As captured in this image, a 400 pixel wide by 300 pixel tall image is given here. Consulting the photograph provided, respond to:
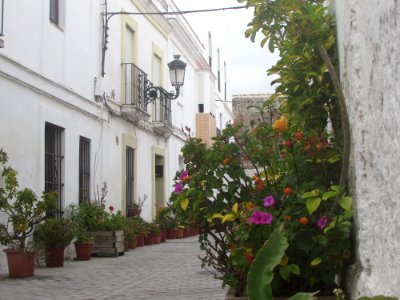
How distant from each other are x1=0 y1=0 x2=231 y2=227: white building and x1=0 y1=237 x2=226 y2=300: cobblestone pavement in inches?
58.8

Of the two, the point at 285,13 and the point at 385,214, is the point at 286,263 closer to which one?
the point at 385,214

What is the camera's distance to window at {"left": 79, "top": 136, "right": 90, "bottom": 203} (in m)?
11.8

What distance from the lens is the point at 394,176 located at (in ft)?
7.86

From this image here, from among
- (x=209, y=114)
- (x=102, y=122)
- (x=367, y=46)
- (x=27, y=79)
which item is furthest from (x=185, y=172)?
(x=209, y=114)

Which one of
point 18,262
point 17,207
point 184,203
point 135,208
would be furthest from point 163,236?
point 184,203

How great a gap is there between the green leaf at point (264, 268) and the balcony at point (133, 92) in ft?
38.5

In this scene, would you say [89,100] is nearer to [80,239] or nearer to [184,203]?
[80,239]

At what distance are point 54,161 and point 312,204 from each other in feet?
26.4

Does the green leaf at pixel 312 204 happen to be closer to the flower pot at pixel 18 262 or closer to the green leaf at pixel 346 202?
the green leaf at pixel 346 202

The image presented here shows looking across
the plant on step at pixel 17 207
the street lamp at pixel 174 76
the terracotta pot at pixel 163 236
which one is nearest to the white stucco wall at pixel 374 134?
the plant on step at pixel 17 207

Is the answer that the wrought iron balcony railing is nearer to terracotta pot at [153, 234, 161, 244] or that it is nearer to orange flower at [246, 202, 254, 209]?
terracotta pot at [153, 234, 161, 244]

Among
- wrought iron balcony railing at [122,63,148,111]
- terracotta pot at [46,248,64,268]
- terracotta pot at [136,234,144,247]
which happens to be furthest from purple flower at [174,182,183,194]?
wrought iron balcony railing at [122,63,148,111]

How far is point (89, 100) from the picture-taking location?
40.0 ft

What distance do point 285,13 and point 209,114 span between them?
20.8 m
